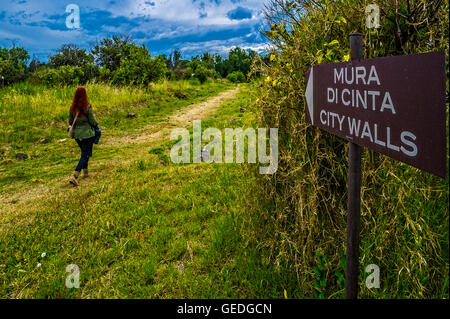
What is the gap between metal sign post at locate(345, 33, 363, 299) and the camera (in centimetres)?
161

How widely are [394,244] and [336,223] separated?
53 centimetres

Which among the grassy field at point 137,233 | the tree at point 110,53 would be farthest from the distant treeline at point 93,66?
the grassy field at point 137,233

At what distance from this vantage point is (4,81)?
53.3ft

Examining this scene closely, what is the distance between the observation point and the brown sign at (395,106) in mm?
1069

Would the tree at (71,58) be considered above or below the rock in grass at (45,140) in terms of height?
above

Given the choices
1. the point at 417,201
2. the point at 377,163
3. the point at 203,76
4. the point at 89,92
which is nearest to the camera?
the point at 417,201

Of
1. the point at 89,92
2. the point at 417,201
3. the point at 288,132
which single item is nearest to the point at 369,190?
the point at 417,201

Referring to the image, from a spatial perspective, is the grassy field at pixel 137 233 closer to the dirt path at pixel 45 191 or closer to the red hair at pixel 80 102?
the dirt path at pixel 45 191

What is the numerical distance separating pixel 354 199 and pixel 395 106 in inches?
23.9

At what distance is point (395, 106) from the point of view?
1255 millimetres

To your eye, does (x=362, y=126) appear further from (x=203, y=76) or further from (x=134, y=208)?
(x=203, y=76)

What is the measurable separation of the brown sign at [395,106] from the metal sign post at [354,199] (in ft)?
0.32

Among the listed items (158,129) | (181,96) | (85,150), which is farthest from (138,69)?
(85,150)

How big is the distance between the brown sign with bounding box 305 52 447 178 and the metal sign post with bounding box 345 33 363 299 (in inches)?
3.9
